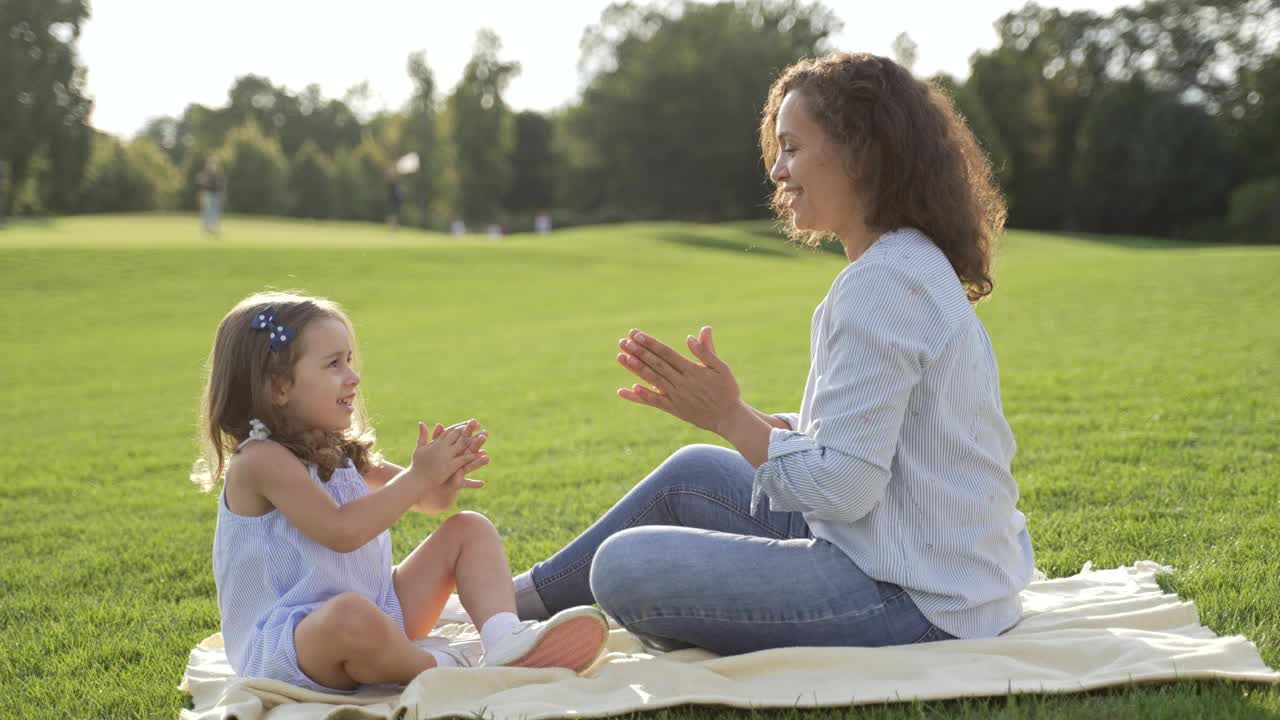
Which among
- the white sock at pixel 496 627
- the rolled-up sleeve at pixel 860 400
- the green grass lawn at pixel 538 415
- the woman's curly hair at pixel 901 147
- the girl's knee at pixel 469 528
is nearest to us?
the rolled-up sleeve at pixel 860 400

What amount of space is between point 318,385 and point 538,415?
6006 mm

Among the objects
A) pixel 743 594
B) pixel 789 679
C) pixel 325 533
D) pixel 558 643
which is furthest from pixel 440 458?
pixel 789 679

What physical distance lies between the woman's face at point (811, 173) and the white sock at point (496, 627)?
1.38 metres

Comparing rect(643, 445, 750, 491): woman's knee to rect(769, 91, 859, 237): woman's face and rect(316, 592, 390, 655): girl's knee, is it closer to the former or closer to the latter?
rect(769, 91, 859, 237): woman's face

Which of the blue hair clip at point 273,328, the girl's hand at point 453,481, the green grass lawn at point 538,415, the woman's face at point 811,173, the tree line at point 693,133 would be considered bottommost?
the green grass lawn at point 538,415

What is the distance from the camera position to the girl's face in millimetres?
3064

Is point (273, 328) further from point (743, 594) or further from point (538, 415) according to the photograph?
point (538, 415)

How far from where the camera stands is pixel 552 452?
7395mm

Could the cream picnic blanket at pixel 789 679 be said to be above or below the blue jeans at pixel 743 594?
below

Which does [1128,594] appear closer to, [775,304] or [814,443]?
[814,443]

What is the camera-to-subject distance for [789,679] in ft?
8.96

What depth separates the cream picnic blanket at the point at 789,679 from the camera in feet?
8.66

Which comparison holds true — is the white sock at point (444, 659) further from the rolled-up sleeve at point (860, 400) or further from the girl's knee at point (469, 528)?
the rolled-up sleeve at point (860, 400)

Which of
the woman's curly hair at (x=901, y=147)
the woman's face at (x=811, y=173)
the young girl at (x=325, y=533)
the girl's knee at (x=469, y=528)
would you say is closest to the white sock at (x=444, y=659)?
the young girl at (x=325, y=533)
